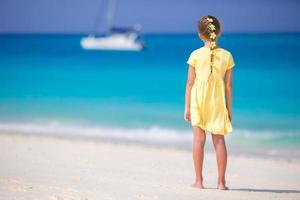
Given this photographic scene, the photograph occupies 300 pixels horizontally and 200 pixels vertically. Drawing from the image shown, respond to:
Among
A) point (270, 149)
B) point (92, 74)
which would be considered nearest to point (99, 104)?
point (270, 149)

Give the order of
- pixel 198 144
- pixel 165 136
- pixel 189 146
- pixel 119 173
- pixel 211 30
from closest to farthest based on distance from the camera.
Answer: pixel 211 30 → pixel 198 144 → pixel 119 173 → pixel 189 146 → pixel 165 136

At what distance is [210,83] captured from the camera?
5305 mm

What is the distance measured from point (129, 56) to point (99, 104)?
28878mm

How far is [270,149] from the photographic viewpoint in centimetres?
1017

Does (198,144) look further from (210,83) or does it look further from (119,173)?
(119,173)

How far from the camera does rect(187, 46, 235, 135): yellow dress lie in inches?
208

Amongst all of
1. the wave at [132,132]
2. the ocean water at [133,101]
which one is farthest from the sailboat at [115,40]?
the wave at [132,132]

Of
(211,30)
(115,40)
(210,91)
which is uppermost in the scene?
(115,40)

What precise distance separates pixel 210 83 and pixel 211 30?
373 millimetres

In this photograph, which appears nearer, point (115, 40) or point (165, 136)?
point (165, 136)

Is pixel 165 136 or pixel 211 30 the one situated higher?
pixel 165 136

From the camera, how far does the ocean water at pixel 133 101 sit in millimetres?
11633

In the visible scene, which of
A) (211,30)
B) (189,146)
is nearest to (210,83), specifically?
(211,30)

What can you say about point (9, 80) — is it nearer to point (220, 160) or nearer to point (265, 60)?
point (265, 60)
